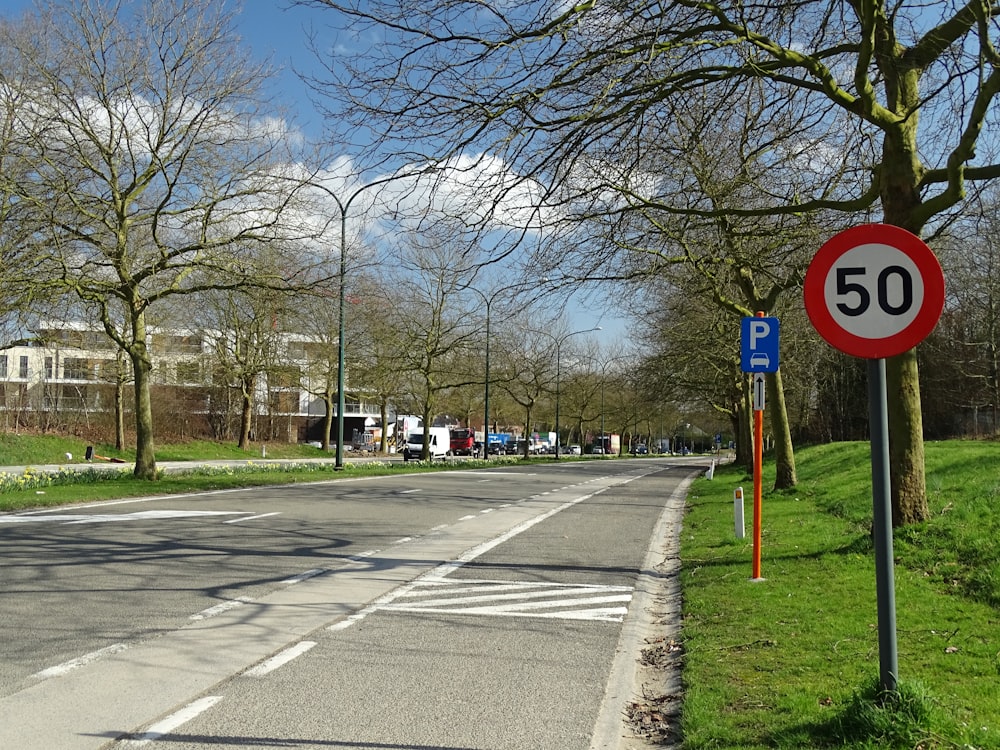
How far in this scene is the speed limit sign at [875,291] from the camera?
14.7 feet

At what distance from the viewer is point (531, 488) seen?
2598 centimetres

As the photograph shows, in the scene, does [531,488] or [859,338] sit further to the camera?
[531,488]

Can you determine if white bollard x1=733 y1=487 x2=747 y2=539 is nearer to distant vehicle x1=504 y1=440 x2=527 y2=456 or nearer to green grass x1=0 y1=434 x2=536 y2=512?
green grass x1=0 y1=434 x2=536 y2=512

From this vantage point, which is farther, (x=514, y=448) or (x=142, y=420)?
(x=514, y=448)

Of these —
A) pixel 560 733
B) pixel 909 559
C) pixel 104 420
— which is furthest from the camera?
pixel 104 420

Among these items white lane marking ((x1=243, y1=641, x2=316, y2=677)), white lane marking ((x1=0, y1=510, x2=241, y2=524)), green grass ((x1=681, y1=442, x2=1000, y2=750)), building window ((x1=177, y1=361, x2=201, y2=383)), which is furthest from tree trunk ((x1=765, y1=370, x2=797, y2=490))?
building window ((x1=177, y1=361, x2=201, y2=383))

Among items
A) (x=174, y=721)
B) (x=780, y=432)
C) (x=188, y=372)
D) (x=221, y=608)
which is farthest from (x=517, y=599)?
(x=188, y=372)

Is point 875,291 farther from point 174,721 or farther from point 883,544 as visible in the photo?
point 174,721

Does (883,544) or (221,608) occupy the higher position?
(883,544)

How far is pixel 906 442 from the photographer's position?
1020 centimetres

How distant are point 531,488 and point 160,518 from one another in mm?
13401

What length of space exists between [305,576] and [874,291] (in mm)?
6842

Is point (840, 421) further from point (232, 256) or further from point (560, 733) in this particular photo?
point (560, 733)

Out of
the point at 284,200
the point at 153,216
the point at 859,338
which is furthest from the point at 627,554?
the point at 153,216
